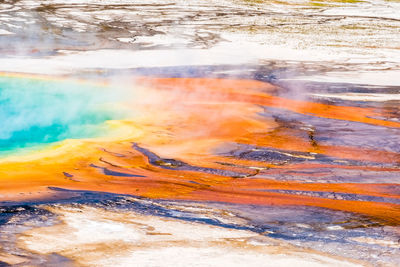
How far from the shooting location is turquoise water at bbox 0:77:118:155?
23.7ft

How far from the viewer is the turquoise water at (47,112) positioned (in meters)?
7.21

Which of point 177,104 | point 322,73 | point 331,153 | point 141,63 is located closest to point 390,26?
point 322,73

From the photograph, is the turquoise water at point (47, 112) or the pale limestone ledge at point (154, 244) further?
the turquoise water at point (47, 112)

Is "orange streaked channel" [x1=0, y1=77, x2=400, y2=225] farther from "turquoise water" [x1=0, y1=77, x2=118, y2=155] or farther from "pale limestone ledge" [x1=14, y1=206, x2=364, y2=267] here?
"pale limestone ledge" [x1=14, y1=206, x2=364, y2=267]

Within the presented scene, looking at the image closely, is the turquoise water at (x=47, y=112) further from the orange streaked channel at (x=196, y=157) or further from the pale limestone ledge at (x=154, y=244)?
the pale limestone ledge at (x=154, y=244)

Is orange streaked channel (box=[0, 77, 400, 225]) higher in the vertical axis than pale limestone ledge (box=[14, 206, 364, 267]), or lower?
lower

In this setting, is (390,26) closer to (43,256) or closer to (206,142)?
(206,142)

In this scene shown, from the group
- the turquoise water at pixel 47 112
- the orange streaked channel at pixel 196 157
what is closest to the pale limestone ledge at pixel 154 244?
the orange streaked channel at pixel 196 157

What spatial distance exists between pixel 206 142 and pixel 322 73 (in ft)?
16.1

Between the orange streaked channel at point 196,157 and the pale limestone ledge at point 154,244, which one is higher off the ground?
the pale limestone ledge at point 154,244

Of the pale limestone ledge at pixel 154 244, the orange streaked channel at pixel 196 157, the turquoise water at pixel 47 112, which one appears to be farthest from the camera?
the turquoise water at pixel 47 112

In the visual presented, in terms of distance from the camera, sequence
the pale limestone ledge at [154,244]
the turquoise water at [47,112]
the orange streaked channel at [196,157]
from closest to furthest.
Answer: the pale limestone ledge at [154,244] < the orange streaked channel at [196,157] < the turquoise water at [47,112]

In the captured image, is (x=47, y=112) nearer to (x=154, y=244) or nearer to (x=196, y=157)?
(x=196, y=157)

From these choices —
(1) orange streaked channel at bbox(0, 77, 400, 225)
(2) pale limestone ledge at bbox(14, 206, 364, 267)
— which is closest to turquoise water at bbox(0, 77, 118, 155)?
(1) orange streaked channel at bbox(0, 77, 400, 225)
